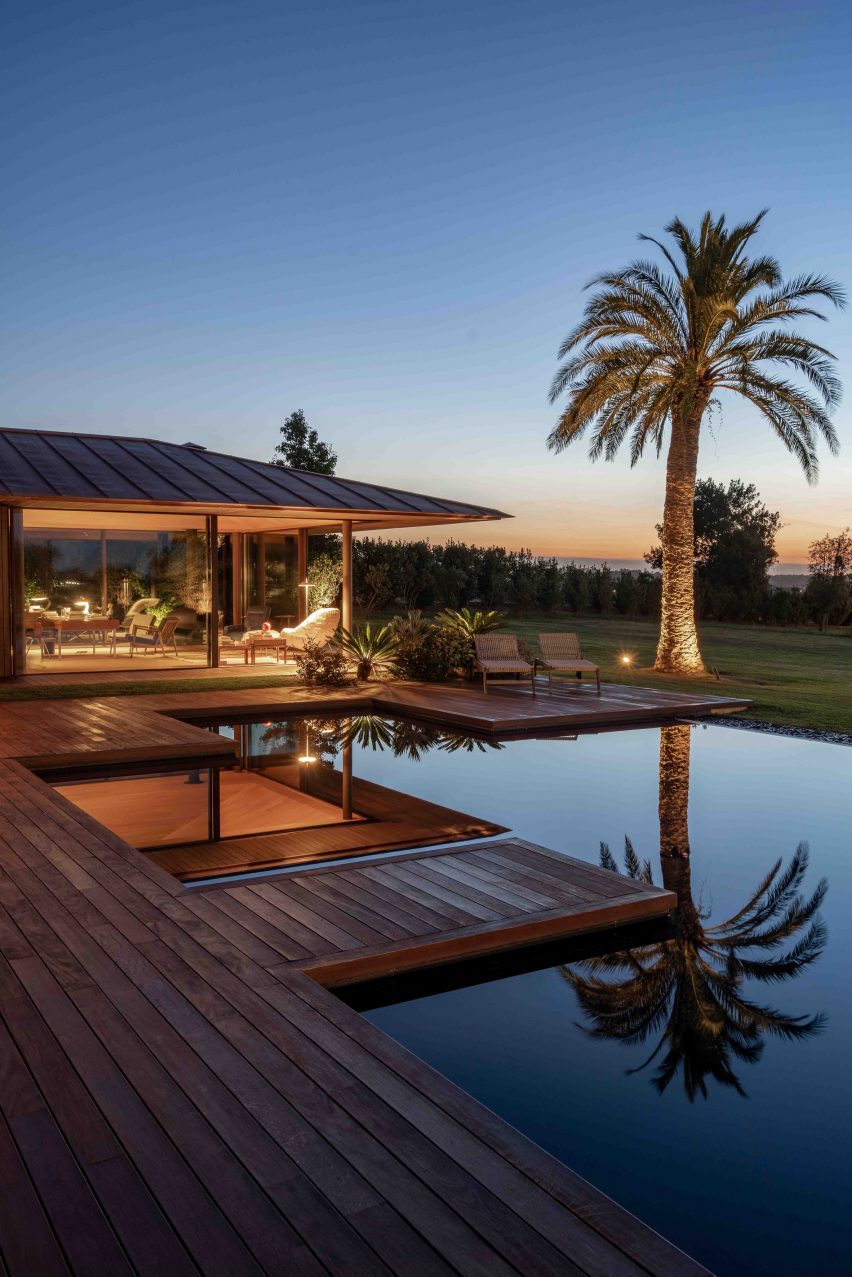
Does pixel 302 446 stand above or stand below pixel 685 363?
above

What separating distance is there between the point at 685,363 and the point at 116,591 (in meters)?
Answer: 10.2

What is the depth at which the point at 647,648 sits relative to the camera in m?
22.5

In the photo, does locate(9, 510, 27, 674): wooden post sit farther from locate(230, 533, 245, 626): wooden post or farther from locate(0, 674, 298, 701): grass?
locate(230, 533, 245, 626): wooden post

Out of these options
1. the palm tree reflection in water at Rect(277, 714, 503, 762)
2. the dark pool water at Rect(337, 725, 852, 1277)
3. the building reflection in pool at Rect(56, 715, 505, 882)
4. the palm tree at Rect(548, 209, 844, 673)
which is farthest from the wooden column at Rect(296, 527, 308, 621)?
the dark pool water at Rect(337, 725, 852, 1277)

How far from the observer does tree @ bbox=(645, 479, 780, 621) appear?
105 feet

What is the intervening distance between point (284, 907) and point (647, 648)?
1878 centimetres

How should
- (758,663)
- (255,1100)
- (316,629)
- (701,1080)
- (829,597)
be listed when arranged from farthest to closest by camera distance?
(829,597) → (758,663) → (316,629) → (701,1080) → (255,1100)

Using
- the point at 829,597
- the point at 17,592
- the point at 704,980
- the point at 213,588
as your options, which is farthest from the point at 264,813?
the point at 829,597

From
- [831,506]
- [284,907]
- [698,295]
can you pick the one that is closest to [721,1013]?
[284,907]

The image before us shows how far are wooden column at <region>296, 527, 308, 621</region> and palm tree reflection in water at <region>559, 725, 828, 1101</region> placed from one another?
1317 cm

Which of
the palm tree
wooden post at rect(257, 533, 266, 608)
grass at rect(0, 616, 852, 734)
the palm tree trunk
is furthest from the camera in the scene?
wooden post at rect(257, 533, 266, 608)

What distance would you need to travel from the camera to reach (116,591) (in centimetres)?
1638

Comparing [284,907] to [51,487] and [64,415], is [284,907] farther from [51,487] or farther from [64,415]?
[64,415]

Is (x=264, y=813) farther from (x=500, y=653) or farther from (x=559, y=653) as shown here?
(x=500, y=653)
